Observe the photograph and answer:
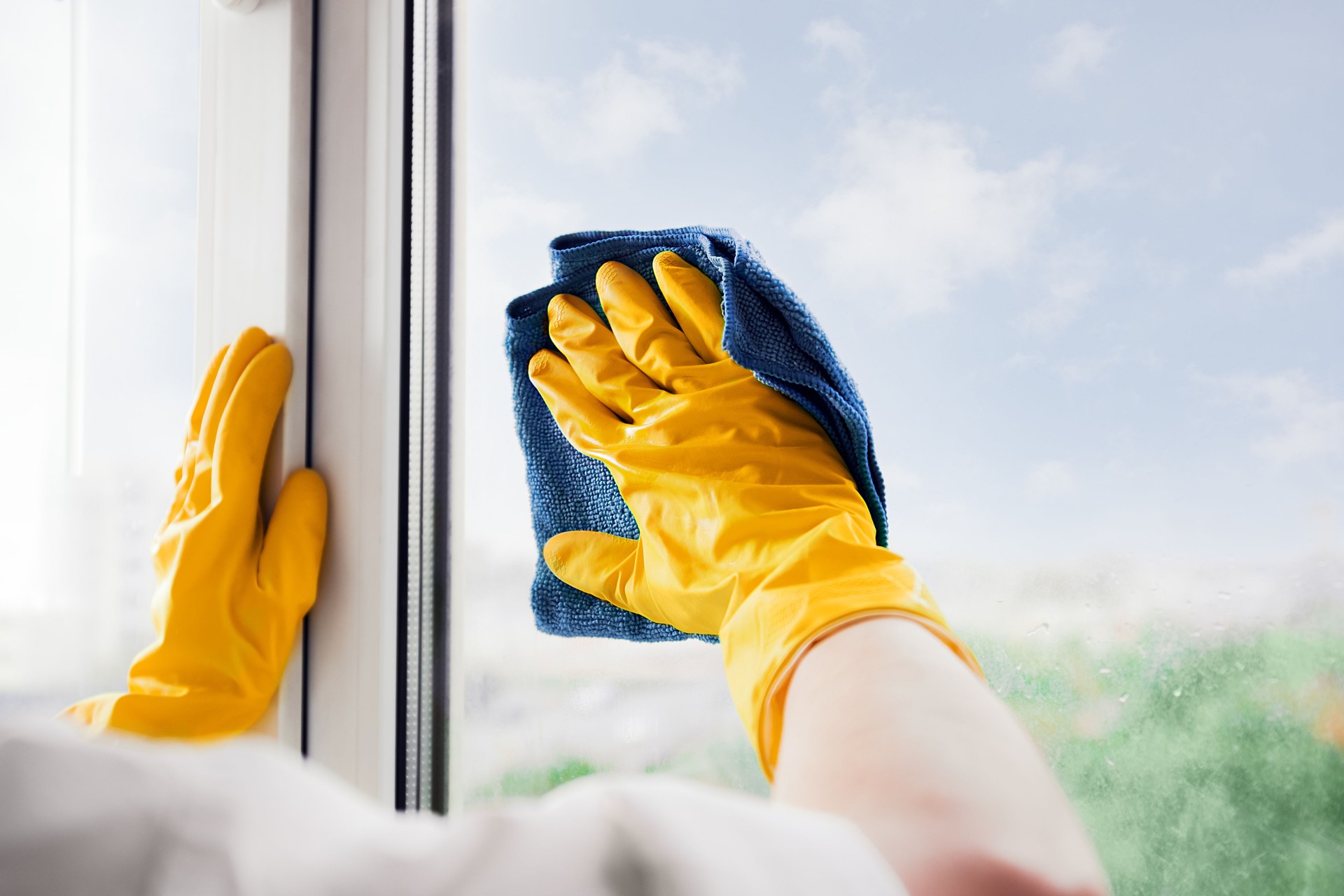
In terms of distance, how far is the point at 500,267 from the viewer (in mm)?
766

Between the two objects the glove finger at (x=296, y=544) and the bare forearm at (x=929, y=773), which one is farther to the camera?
the glove finger at (x=296, y=544)

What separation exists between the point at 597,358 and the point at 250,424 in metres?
0.33

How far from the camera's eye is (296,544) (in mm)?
709

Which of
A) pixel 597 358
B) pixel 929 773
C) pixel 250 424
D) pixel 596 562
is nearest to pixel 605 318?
pixel 597 358

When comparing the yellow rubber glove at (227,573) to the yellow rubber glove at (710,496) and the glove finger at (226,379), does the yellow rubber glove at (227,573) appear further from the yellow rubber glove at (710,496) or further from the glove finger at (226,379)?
the yellow rubber glove at (710,496)

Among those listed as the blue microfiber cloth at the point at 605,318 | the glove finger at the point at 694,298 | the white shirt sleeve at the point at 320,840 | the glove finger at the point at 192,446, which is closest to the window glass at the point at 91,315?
the glove finger at the point at 192,446

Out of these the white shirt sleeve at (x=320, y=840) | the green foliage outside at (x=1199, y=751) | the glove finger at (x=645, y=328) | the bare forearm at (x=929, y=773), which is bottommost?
the green foliage outside at (x=1199, y=751)

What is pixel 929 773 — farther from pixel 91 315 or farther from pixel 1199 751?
pixel 91 315

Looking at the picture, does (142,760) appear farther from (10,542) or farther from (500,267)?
(10,542)

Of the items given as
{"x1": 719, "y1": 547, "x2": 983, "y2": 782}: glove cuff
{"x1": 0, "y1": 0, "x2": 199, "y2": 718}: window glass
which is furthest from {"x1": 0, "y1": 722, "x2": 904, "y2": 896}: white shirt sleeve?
{"x1": 0, "y1": 0, "x2": 199, "y2": 718}: window glass

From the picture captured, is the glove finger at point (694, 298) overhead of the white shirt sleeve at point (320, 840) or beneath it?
overhead

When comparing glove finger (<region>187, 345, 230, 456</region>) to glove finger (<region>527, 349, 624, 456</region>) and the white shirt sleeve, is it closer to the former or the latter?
glove finger (<region>527, 349, 624, 456</region>)

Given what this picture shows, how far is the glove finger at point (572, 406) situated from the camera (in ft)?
2.08

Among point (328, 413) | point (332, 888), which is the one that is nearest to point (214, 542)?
point (328, 413)
